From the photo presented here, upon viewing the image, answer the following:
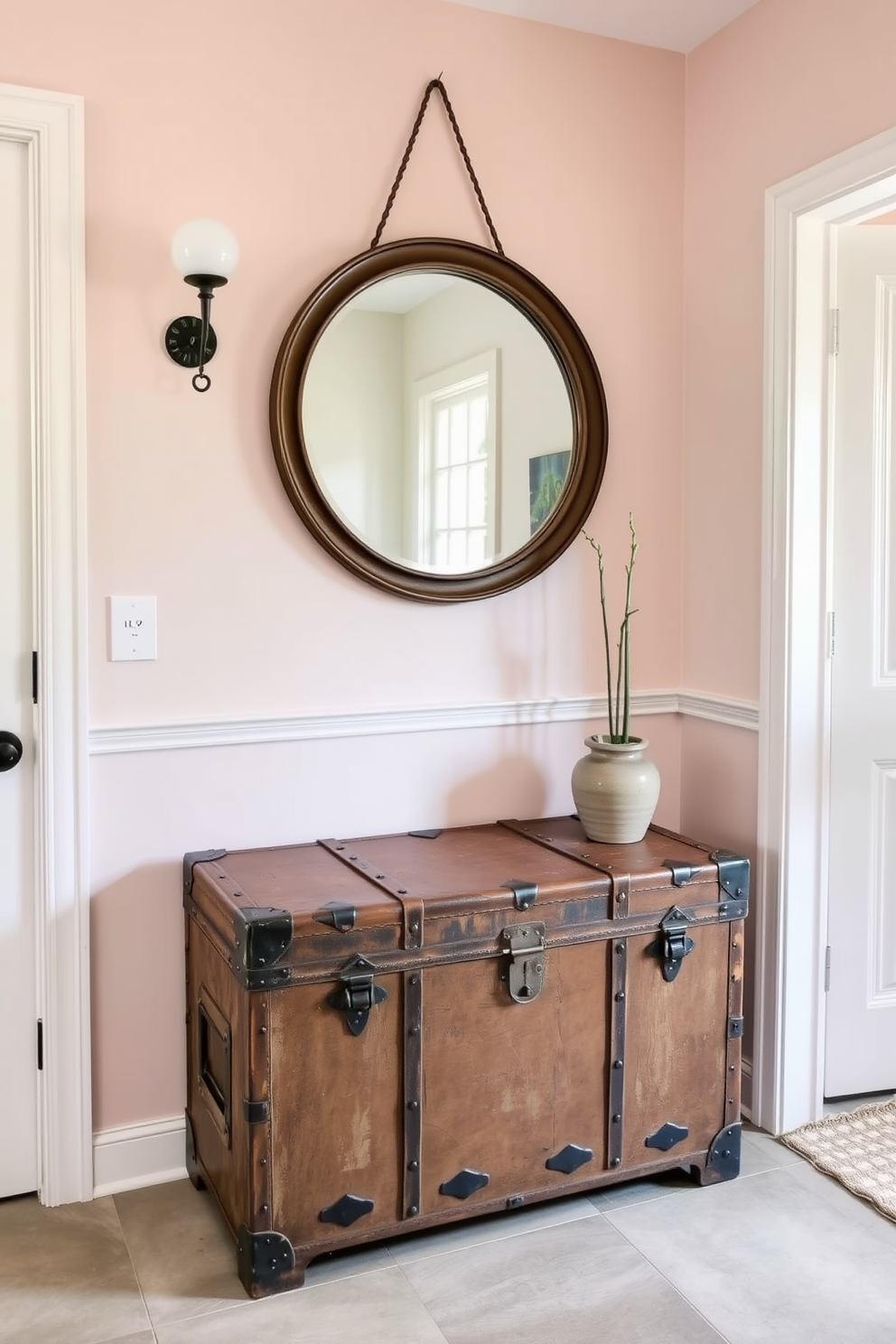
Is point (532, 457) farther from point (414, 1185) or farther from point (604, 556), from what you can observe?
point (414, 1185)

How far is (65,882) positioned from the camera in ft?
7.13

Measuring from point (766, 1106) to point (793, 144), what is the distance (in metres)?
2.04

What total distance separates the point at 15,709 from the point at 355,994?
33.4 inches

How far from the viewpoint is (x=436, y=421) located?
7.96ft

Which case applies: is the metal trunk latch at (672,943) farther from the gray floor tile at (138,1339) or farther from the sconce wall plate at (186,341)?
the sconce wall plate at (186,341)

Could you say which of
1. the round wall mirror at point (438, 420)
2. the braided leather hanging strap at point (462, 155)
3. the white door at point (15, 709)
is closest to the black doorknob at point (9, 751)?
the white door at point (15, 709)

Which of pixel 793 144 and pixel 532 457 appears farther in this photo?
pixel 532 457

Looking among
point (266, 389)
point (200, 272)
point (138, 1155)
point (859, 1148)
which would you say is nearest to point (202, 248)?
point (200, 272)

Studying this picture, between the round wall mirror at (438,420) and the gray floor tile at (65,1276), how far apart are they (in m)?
1.36

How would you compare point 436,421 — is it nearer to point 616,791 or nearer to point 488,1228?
point 616,791

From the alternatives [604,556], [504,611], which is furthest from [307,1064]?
[604,556]

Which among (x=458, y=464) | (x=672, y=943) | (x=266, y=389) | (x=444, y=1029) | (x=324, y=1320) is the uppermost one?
(x=266, y=389)

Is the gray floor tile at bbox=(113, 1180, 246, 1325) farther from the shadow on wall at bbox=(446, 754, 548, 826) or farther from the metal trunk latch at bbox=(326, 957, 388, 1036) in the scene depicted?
the shadow on wall at bbox=(446, 754, 548, 826)

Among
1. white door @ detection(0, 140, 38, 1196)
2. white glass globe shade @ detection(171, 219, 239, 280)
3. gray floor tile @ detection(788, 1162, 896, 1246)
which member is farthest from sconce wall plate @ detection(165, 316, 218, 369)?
gray floor tile @ detection(788, 1162, 896, 1246)
